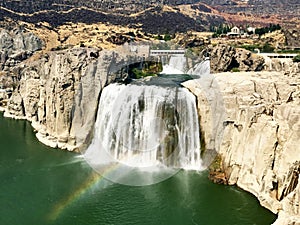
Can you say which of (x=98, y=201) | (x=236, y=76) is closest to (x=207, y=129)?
(x=236, y=76)

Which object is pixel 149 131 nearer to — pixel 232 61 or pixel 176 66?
pixel 232 61

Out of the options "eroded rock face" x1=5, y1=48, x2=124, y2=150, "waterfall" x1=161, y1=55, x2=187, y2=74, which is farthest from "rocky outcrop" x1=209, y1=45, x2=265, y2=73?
"eroded rock face" x1=5, y1=48, x2=124, y2=150

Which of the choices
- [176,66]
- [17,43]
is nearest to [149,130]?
[176,66]

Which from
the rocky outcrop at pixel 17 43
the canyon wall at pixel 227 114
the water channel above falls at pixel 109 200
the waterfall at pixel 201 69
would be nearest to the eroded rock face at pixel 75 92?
the canyon wall at pixel 227 114

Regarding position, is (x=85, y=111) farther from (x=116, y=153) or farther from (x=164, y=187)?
(x=164, y=187)

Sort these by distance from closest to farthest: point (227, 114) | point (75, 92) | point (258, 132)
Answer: point (258, 132) → point (227, 114) → point (75, 92)

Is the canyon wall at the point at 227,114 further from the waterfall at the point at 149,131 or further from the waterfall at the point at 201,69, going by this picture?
the waterfall at the point at 201,69
